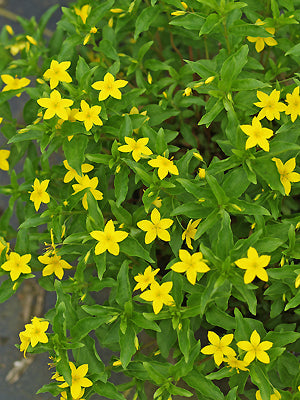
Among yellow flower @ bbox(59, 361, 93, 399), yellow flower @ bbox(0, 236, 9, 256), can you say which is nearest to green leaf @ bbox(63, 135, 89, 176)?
yellow flower @ bbox(0, 236, 9, 256)

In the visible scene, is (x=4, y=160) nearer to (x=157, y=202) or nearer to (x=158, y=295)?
(x=157, y=202)

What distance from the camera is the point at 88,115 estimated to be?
1.38 m

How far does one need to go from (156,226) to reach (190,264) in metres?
0.16

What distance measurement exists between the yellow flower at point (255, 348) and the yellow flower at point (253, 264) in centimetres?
16

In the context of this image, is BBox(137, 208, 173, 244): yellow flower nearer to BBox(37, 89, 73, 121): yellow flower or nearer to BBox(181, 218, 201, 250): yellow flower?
BBox(181, 218, 201, 250): yellow flower

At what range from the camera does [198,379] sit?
4.31 ft

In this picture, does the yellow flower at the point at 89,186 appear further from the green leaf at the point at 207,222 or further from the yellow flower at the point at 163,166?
the green leaf at the point at 207,222

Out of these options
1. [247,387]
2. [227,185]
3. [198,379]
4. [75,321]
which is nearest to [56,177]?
[75,321]

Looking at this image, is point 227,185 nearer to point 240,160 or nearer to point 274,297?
point 240,160

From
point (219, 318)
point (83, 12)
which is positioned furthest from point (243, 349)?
point (83, 12)

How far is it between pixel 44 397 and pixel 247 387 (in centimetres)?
84

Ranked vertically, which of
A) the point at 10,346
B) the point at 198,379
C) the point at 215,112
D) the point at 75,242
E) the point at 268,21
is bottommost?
the point at 10,346

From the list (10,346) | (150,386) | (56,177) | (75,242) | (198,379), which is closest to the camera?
(198,379)

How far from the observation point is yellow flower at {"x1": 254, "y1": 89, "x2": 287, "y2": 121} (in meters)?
1.37
